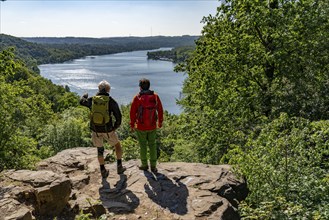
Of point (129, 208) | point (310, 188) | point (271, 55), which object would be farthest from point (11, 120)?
point (271, 55)

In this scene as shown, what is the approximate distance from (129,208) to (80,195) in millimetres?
1244

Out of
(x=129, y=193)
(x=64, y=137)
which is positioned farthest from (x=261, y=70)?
(x=64, y=137)

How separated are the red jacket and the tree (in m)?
5.03

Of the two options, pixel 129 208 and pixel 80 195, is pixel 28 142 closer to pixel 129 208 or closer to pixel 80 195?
pixel 80 195

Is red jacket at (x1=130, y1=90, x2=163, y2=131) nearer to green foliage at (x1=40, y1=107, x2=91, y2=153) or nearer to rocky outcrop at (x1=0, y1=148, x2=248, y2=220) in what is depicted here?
rocky outcrop at (x1=0, y1=148, x2=248, y2=220)

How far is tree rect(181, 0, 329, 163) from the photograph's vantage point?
475 inches

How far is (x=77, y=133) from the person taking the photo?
2752 centimetres

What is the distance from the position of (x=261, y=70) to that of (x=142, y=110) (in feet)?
24.8

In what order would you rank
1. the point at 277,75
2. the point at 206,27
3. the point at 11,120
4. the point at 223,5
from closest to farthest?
the point at 11,120 < the point at 277,75 < the point at 223,5 < the point at 206,27

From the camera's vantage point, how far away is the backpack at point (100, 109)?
7.05m

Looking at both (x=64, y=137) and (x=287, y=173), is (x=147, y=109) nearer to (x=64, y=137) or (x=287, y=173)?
(x=287, y=173)

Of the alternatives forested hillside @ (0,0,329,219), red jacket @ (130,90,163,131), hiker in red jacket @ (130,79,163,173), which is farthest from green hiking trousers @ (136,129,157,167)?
forested hillside @ (0,0,329,219)

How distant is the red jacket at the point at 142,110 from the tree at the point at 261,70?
503cm

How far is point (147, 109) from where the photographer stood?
7270mm
